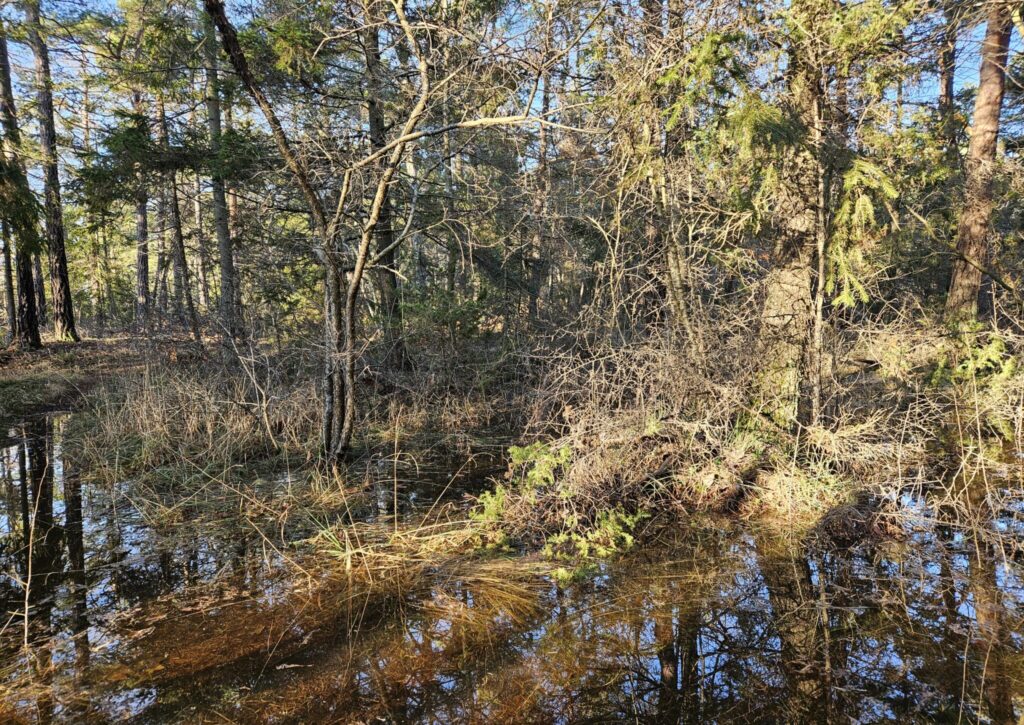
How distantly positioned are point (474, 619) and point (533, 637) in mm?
452

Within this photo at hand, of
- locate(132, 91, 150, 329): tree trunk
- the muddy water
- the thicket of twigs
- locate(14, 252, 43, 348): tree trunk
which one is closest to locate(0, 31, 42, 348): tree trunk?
locate(14, 252, 43, 348): tree trunk

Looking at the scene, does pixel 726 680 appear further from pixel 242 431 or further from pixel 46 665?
pixel 242 431

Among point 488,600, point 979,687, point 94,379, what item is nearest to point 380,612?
point 488,600

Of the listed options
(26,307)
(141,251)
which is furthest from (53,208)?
(26,307)

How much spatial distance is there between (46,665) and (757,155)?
659cm

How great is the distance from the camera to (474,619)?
3891 millimetres

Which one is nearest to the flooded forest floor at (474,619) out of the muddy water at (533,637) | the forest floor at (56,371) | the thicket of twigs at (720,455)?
the muddy water at (533,637)

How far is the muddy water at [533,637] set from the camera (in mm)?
3029

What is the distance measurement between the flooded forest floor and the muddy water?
0.02m

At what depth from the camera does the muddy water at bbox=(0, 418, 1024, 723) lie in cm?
303

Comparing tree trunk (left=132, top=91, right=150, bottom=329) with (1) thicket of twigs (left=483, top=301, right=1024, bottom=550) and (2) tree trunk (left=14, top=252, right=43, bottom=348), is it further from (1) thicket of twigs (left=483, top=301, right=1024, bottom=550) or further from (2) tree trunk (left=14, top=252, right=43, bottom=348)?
(1) thicket of twigs (left=483, top=301, right=1024, bottom=550)

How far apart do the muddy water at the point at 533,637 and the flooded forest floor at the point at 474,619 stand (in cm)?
2

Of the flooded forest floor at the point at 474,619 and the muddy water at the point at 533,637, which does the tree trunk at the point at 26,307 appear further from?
the muddy water at the point at 533,637

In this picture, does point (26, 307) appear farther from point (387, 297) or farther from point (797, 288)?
point (797, 288)
